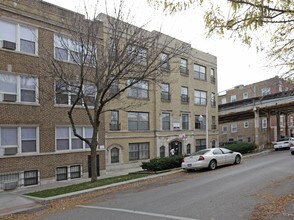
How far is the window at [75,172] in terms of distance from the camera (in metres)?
21.0

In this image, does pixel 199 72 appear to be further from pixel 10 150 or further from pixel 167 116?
pixel 10 150

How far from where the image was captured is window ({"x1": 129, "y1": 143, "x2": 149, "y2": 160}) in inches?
1075

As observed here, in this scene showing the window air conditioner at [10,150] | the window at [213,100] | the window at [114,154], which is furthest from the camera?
the window at [213,100]

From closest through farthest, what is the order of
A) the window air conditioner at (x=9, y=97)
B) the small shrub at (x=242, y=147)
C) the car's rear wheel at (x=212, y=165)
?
the window air conditioner at (x=9, y=97)
the car's rear wheel at (x=212, y=165)
the small shrub at (x=242, y=147)

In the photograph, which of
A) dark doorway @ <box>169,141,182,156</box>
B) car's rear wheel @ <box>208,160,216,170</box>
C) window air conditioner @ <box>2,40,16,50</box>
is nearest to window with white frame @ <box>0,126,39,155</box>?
window air conditioner @ <box>2,40,16,50</box>

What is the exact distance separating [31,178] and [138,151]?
11095mm

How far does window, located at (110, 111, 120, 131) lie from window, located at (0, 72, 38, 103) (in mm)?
7751

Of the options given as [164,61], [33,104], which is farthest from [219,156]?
[33,104]

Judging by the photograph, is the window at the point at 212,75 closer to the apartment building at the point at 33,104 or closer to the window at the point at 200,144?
the window at the point at 200,144

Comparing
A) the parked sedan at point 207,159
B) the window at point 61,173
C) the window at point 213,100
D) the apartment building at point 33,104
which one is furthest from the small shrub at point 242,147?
the window at point 61,173

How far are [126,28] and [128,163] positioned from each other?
44.9 ft

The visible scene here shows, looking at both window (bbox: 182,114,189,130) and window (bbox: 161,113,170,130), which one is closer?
window (bbox: 161,113,170,130)

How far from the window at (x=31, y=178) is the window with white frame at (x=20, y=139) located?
118cm

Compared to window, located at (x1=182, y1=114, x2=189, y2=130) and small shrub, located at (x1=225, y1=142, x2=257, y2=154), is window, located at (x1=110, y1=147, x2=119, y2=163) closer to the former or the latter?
window, located at (x1=182, y1=114, x2=189, y2=130)
